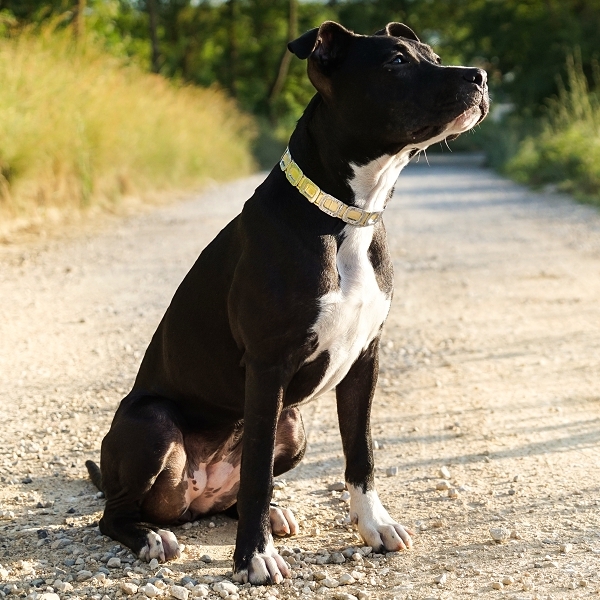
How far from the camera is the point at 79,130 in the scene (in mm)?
11391

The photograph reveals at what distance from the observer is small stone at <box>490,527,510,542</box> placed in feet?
9.76

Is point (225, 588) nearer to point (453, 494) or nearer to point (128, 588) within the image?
point (128, 588)

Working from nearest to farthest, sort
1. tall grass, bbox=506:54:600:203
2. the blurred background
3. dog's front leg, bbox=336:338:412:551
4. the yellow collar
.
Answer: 1. the yellow collar
2. dog's front leg, bbox=336:338:412:551
3. the blurred background
4. tall grass, bbox=506:54:600:203

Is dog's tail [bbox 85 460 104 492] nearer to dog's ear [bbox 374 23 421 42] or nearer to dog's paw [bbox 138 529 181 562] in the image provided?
dog's paw [bbox 138 529 181 562]

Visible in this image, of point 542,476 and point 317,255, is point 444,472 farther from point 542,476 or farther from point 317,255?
point 317,255

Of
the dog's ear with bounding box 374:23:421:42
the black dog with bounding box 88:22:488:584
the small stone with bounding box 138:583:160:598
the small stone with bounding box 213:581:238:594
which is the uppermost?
the dog's ear with bounding box 374:23:421:42

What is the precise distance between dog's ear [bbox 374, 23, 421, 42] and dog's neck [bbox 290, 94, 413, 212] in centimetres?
47

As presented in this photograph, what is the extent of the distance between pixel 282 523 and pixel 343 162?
1232 millimetres

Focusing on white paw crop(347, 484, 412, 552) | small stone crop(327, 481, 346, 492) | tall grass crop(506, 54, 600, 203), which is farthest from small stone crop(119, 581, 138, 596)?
tall grass crop(506, 54, 600, 203)

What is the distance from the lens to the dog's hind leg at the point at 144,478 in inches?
118

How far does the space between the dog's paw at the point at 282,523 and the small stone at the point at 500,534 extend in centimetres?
66

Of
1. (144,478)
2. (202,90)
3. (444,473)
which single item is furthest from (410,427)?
(202,90)

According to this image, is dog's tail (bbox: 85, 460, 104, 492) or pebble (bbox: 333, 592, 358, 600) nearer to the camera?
pebble (bbox: 333, 592, 358, 600)

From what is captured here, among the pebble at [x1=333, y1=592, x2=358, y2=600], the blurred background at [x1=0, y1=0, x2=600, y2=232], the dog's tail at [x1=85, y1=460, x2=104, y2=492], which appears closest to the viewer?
the pebble at [x1=333, y1=592, x2=358, y2=600]
